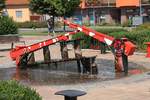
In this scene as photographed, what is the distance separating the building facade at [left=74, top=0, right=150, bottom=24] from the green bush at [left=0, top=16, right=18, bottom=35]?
3424 cm

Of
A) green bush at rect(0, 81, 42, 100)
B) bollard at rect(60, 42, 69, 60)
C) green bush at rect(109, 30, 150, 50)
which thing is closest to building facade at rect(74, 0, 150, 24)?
green bush at rect(109, 30, 150, 50)

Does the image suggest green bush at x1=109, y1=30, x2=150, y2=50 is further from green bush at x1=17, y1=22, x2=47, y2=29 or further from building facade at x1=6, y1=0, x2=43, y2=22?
building facade at x1=6, y1=0, x2=43, y2=22

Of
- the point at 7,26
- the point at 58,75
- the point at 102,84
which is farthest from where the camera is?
the point at 7,26

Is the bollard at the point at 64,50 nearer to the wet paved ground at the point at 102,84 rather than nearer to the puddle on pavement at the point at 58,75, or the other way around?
the puddle on pavement at the point at 58,75

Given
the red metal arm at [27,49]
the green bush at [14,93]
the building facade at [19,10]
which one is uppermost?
the green bush at [14,93]

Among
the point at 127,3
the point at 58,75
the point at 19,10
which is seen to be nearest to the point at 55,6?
the point at 127,3

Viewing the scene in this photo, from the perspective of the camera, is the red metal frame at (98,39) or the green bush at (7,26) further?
the green bush at (7,26)

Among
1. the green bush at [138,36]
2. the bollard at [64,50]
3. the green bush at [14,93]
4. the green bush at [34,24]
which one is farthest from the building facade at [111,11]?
the green bush at [14,93]

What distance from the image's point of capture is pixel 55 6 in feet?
169

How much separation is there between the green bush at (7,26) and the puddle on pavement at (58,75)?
1537 cm

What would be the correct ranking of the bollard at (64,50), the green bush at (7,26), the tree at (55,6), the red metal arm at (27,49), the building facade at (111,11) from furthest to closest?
the building facade at (111,11) → the tree at (55,6) → the green bush at (7,26) → the bollard at (64,50) → the red metal arm at (27,49)

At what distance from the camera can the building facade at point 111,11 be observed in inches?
2682

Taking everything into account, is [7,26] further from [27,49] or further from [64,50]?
[27,49]

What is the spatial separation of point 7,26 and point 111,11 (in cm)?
4032
